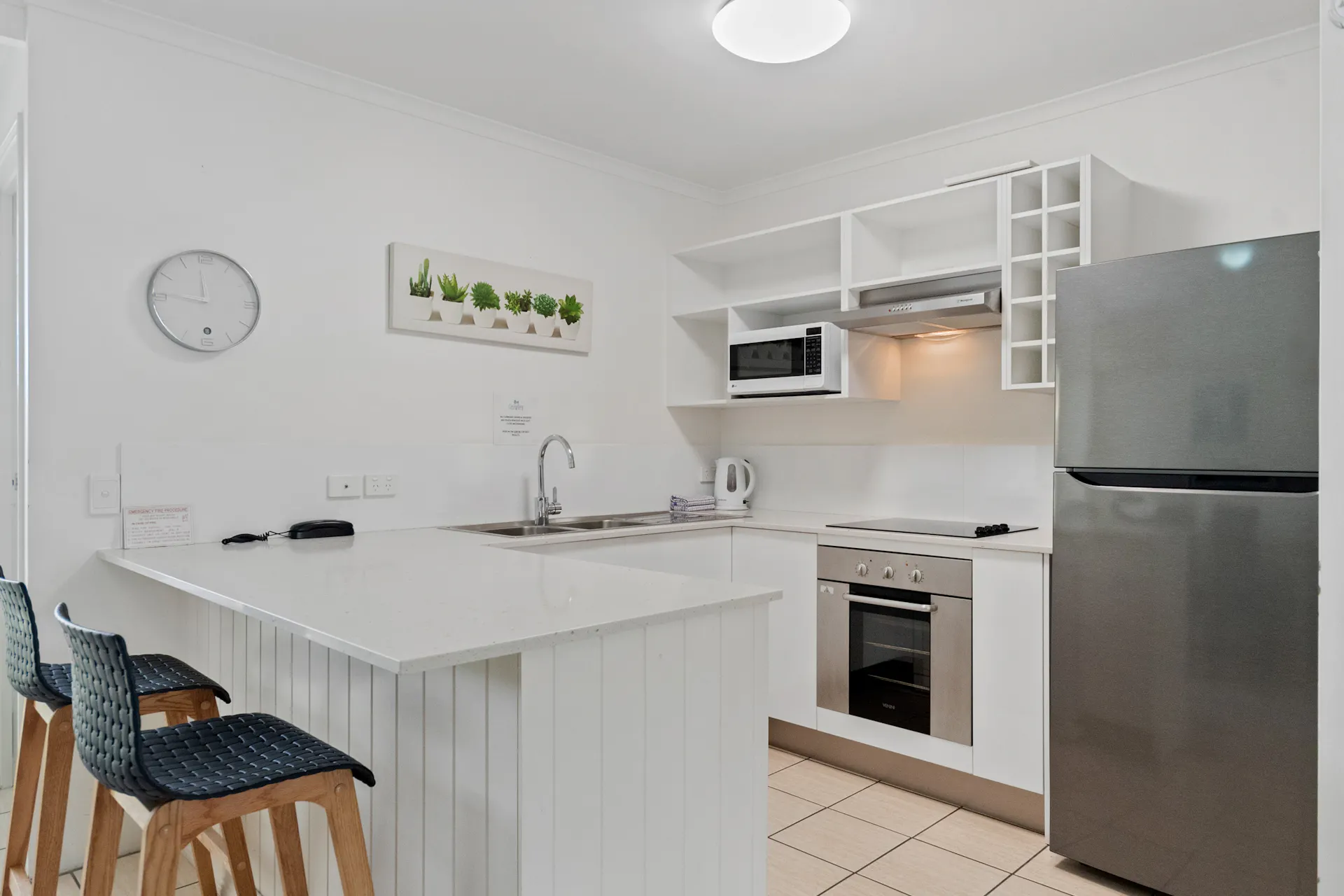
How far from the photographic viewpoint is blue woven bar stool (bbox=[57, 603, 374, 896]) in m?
1.29

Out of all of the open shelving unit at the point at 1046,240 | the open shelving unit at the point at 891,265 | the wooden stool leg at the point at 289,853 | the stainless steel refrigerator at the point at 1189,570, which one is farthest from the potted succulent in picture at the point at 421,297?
the stainless steel refrigerator at the point at 1189,570

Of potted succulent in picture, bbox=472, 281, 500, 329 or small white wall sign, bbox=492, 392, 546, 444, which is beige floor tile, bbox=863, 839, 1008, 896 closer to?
small white wall sign, bbox=492, 392, 546, 444

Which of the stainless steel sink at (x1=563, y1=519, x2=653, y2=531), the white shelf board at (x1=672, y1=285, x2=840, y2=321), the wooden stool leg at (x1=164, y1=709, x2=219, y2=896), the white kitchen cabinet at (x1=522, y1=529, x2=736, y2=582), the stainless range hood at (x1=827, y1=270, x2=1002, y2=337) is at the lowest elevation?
the wooden stool leg at (x1=164, y1=709, x2=219, y2=896)

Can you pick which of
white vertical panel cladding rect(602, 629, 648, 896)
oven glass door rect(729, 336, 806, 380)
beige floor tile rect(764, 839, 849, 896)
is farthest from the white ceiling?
beige floor tile rect(764, 839, 849, 896)

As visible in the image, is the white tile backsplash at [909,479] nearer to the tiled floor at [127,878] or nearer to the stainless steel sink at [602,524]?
the stainless steel sink at [602,524]

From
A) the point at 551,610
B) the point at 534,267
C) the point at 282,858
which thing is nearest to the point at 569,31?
the point at 534,267

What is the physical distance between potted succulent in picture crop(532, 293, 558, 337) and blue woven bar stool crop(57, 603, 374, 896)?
7.08 ft

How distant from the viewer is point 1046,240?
2816mm

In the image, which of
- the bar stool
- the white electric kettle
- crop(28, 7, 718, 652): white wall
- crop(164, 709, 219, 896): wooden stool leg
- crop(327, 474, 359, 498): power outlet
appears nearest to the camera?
the bar stool

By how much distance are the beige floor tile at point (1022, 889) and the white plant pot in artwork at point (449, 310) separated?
254 centimetres

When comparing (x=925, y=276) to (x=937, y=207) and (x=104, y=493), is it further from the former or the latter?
(x=104, y=493)

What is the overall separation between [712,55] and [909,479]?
70.8 inches

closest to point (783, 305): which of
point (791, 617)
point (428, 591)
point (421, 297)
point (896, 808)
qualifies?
point (791, 617)

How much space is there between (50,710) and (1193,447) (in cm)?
268
